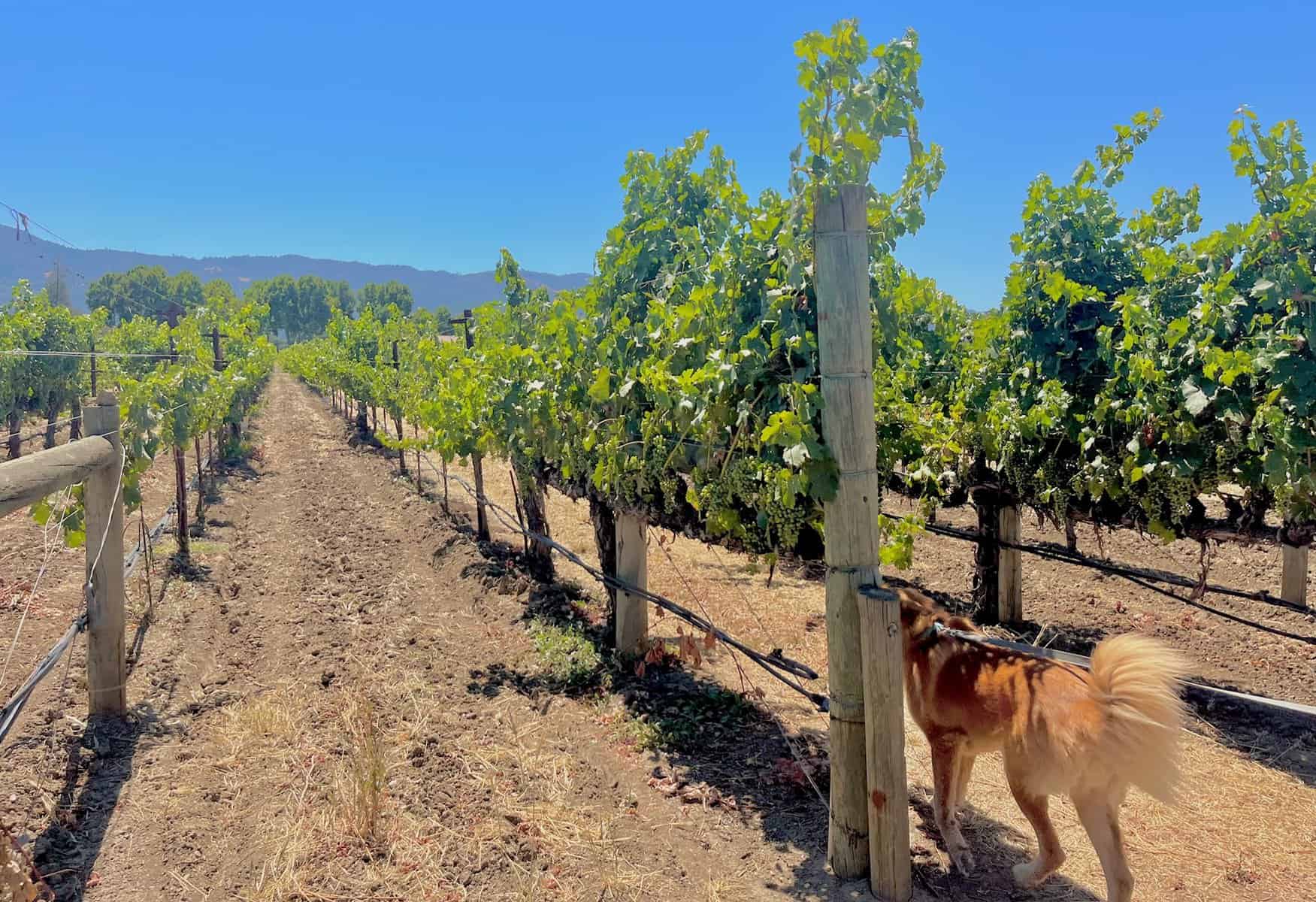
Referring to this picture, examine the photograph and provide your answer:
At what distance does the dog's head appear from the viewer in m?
3.92

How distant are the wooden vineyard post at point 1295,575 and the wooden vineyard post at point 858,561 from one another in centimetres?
621

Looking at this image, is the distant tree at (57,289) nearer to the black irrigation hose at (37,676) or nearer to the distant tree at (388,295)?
the black irrigation hose at (37,676)

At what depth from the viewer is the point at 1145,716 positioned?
3.00 metres

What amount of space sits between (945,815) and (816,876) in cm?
71

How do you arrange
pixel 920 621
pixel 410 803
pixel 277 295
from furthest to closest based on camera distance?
pixel 277 295, pixel 410 803, pixel 920 621

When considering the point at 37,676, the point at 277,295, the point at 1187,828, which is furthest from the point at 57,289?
the point at 277,295

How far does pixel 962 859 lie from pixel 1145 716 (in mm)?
1446

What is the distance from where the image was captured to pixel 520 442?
7.71 m

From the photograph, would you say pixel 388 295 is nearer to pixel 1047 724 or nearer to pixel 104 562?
pixel 104 562

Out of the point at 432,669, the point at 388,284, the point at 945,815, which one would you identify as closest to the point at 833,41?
the point at 945,815

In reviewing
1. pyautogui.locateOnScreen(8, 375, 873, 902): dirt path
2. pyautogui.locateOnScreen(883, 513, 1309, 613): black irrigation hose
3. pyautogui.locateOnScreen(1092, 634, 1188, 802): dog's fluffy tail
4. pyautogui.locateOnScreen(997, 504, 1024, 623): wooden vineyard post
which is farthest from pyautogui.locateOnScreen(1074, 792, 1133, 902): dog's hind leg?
pyautogui.locateOnScreen(997, 504, 1024, 623): wooden vineyard post

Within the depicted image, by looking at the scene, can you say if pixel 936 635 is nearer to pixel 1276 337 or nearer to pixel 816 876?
pixel 816 876

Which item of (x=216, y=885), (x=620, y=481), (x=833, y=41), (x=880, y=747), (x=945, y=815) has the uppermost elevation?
(x=833, y=41)

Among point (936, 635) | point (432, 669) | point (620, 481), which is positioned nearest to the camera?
point (936, 635)
